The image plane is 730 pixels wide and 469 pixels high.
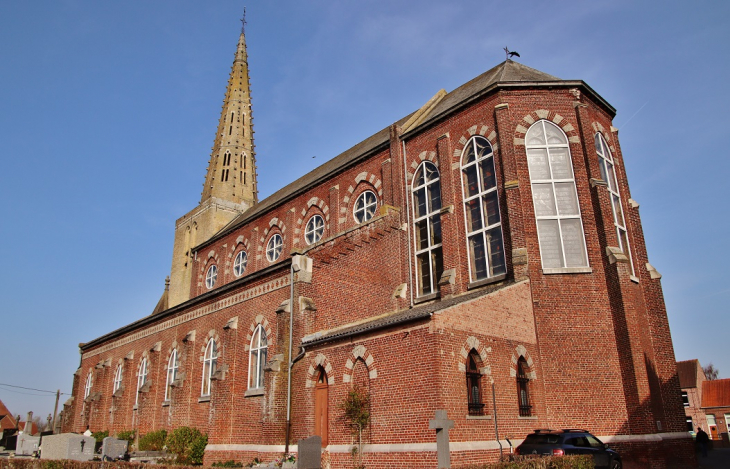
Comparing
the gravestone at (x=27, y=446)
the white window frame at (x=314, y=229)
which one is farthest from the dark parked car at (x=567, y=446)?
the gravestone at (x=27, y=446)

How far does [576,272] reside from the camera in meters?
19.4

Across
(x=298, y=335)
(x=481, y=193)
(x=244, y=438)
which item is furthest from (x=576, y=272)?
(x=244, y=438)

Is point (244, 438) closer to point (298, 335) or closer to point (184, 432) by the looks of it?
point (184, 432)

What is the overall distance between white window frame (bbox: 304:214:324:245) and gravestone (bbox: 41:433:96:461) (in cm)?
1536

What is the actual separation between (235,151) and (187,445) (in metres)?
32.9

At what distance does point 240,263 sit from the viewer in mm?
37969

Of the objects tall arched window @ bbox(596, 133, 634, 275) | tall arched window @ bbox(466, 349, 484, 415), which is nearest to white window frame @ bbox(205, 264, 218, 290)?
tall arched window @ bbox(466, 349, 484, 415)

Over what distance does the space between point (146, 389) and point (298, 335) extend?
14681 mm

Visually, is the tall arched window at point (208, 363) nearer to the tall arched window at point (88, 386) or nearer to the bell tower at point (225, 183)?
the bell tower at point (225, 183)

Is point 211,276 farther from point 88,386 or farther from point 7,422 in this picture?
point 7,422

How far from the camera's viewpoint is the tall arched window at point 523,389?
57.2 ft

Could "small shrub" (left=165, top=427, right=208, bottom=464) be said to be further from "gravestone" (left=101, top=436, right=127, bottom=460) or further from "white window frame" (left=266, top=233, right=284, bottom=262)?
"white window frame" (left=266, top=233, right=284, bottom=262)

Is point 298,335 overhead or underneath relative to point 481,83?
underneath

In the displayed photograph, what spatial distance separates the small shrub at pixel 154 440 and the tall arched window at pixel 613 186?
2279 cm
